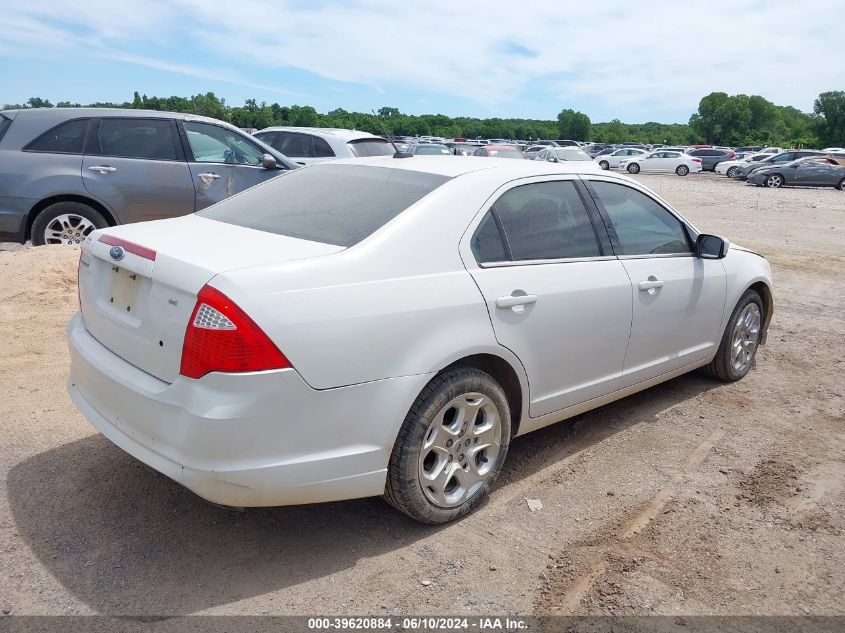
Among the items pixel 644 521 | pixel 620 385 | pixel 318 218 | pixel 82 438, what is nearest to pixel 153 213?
pixel 82 438

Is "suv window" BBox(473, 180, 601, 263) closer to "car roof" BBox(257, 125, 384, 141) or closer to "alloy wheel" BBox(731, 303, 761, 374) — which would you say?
"alloy wheel" BBox(731, 303, 761, 374)

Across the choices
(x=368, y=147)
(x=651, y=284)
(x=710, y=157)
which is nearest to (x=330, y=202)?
(x=651, y=284)

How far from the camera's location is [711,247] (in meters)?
4.82

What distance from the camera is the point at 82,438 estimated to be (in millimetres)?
4137

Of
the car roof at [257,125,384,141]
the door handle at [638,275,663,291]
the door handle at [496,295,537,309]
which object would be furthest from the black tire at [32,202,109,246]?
the door handle at [638,275,663,291]

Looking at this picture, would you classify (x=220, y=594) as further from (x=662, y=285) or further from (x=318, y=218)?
(x=662, y=285)

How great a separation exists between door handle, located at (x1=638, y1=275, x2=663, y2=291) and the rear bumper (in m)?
1.79

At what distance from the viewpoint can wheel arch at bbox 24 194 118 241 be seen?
25.1 feet

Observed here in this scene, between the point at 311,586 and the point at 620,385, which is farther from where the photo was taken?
the point at 620,385

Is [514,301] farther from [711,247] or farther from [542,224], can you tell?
[711,247]

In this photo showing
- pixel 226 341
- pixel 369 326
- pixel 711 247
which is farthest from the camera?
pixel 711 247

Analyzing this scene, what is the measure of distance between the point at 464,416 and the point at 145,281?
1492 mm

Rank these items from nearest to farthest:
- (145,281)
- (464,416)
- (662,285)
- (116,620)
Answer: (116,620) < (145,281) < (464,416) < (662,285)

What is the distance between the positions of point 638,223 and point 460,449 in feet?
6.67
